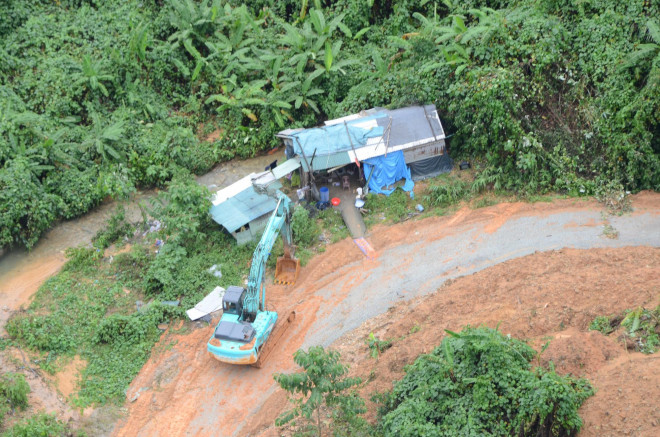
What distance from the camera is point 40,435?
16.2 metres

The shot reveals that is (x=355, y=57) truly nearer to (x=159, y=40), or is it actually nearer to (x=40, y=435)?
(x=159, y=40)

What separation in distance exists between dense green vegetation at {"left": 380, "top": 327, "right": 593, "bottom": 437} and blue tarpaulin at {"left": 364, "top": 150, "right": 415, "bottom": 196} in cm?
976

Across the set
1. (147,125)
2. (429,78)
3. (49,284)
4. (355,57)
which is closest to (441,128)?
(429,78)

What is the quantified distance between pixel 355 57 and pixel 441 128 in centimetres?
621

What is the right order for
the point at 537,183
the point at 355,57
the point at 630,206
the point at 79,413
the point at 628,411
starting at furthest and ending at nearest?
the point at 355,57 < the point at 537,183 < the point at 630,206 < the point at 79,413 < the point at 628,411

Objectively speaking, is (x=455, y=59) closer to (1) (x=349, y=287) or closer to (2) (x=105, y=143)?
(1) (x=349, y=287)

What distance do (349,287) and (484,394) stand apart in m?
7.60

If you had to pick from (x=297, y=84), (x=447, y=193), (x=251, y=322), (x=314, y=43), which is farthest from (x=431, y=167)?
(x=251, y=322)

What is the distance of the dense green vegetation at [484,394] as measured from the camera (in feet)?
43.2

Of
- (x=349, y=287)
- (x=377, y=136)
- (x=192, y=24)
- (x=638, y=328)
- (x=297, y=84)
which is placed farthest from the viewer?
(x=192, y=24)

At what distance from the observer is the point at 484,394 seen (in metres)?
13.8

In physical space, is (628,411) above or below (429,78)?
below

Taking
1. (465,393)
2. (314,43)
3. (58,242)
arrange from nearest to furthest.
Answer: (465,393) < (58,242) < (314,43)

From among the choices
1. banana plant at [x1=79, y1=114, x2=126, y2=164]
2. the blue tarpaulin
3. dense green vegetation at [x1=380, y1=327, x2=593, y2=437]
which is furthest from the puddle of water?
dense green vegetation at [x1=380, y1=327, x2=593, y2=437]
